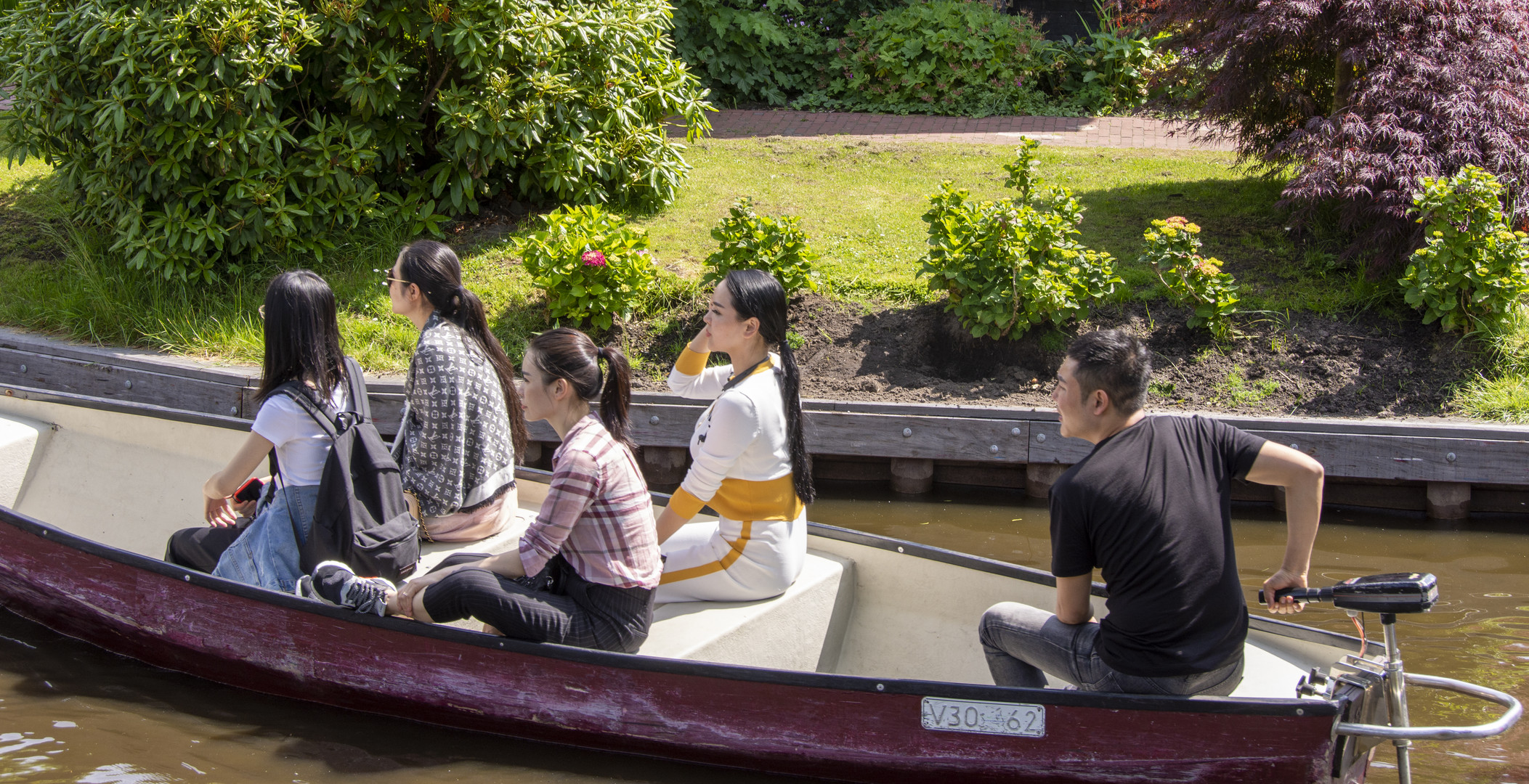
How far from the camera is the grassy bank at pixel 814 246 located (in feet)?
24.5

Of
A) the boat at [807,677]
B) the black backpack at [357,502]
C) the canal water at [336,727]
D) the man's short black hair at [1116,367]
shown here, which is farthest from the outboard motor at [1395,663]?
the black backpack at [357,502]

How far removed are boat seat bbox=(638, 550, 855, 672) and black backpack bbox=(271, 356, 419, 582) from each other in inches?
37.9

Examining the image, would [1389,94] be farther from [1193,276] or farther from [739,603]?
[739,603]

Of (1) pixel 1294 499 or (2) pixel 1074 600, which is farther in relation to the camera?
(2) pixel 1074 600

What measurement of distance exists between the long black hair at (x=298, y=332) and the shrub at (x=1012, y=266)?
411 centimetres

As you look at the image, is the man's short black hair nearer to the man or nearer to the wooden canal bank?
the man

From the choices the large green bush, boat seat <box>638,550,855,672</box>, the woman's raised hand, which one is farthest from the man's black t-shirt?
the large green bush

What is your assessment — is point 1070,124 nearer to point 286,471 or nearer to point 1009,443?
point 1009,443

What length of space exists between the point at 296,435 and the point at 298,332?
36cm

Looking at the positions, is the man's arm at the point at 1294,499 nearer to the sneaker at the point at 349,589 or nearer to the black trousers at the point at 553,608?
the black trousers at the point at 553,608

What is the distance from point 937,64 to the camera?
12547 millimetres

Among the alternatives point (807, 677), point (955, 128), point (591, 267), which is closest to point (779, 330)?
point (807, 677)

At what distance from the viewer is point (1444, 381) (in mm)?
6699

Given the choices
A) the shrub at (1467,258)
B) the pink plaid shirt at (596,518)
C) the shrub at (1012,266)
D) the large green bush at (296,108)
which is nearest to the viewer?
the pink plaid shirt at (596,518)
